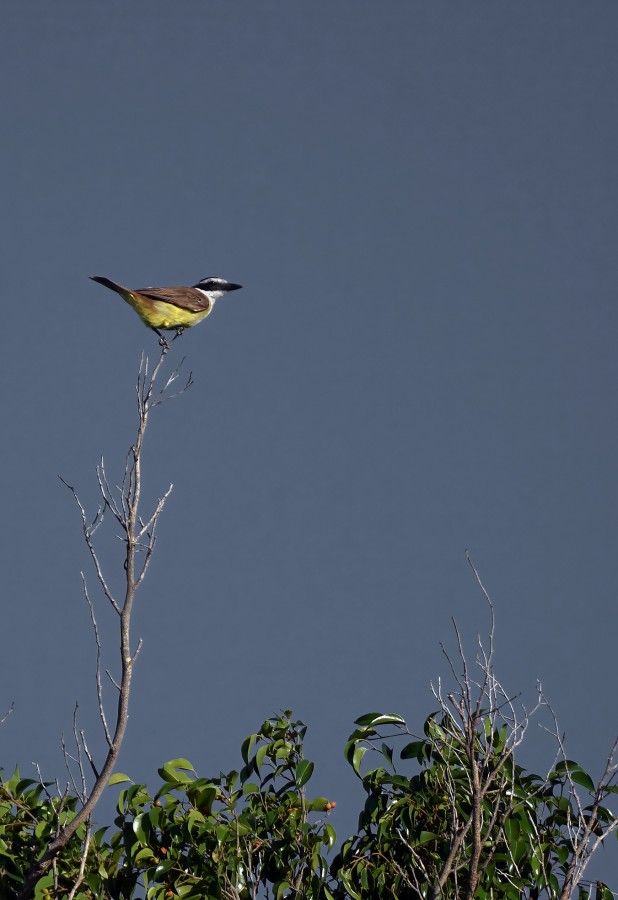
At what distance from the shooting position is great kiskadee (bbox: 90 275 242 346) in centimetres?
942

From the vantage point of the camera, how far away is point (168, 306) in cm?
954

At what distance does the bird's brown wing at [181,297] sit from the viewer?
945 cm

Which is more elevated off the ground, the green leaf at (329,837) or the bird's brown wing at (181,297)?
the bird's brown wing at (181,297)

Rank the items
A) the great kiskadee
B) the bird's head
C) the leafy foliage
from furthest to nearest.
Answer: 1. the bird's head
2. the great kiskadee
3. the leafy foliage

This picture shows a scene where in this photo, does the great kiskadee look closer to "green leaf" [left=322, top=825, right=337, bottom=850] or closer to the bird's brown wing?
the bird's brown wing

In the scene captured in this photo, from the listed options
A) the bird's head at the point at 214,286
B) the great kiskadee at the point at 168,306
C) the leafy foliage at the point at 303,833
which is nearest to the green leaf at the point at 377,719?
the leafy foliage at the point at 303,833

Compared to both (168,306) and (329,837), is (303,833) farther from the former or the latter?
(168,306)

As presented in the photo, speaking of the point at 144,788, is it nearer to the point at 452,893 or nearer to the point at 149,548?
the point at 149,548

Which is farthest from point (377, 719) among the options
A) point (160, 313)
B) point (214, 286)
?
point (214, 286)

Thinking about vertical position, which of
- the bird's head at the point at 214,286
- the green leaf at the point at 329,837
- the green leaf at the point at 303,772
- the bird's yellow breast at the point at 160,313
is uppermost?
the bird's head at the point at 214,286

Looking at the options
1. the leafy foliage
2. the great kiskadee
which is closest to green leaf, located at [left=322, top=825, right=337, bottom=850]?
the leafy foliage

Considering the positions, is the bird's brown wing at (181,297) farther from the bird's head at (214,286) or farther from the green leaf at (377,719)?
the green leaf at (377,719)

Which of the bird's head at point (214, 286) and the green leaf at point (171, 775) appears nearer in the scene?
the green leaf at point (171, 775)

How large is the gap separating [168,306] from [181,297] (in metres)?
0.16
